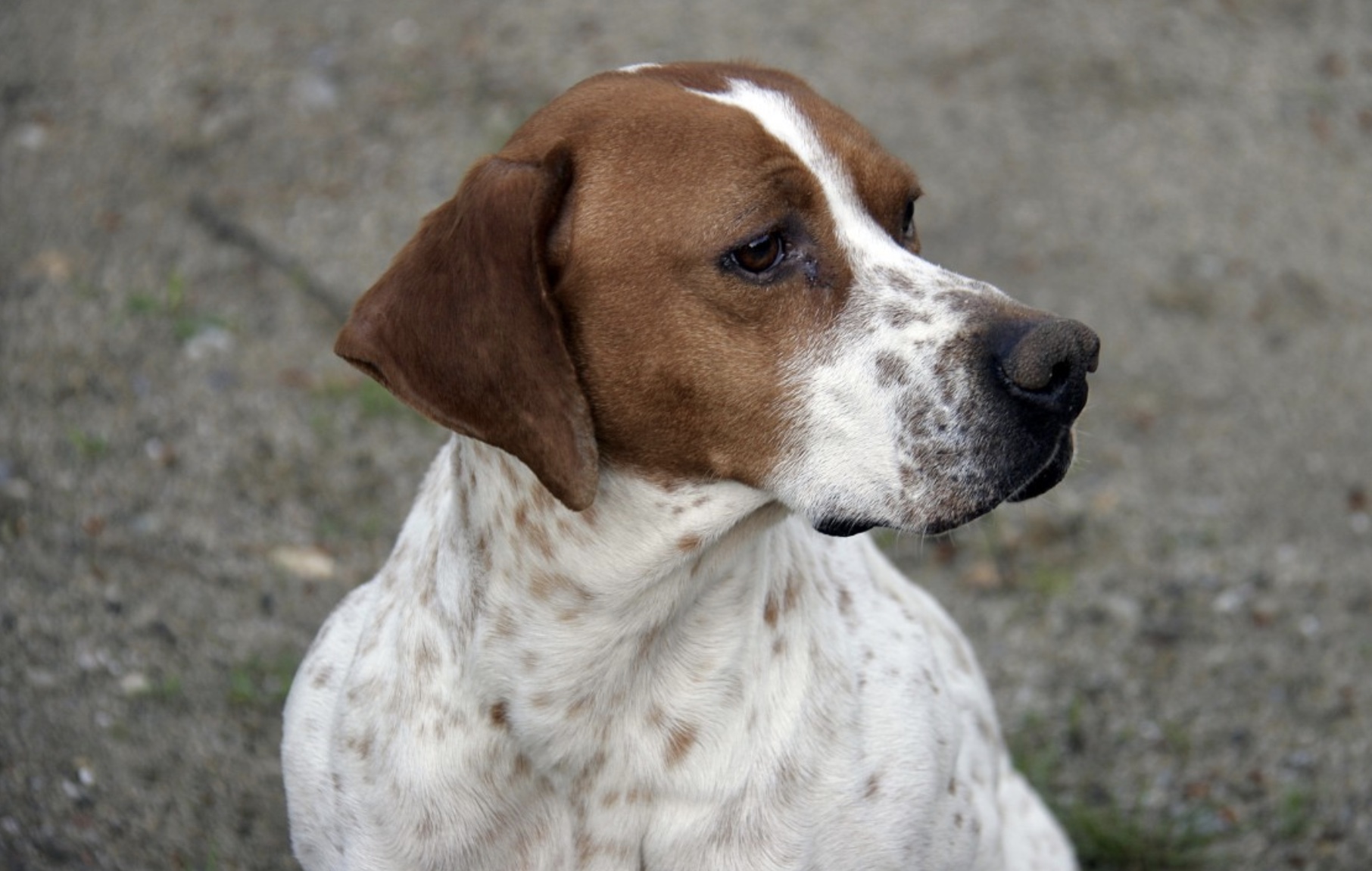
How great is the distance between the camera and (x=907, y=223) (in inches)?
124

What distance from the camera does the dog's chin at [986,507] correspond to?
2748 millimetres

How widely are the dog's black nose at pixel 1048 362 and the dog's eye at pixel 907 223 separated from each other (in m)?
0.49

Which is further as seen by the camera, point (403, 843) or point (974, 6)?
point (974, 6)

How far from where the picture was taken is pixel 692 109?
2.81m

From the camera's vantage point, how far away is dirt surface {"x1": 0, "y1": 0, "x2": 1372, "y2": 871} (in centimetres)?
470

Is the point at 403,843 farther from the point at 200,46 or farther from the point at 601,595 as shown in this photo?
the point at 200,46

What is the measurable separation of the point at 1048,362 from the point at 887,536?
10.2ft

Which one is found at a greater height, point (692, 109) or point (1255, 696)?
point (692, 109)

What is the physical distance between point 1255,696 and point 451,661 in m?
3.22

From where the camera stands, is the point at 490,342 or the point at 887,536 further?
the point at 887,536

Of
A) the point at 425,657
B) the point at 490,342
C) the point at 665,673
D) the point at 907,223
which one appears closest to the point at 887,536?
the point at 907,223

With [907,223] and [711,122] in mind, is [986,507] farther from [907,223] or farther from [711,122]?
[711,122]

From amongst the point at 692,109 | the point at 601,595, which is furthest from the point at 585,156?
the point at 601,595

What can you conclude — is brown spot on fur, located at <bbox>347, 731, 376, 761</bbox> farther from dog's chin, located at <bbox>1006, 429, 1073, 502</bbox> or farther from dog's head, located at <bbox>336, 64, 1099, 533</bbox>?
dog's chin, located at <bbox>1006, 429, 1073, 502</bbox>
